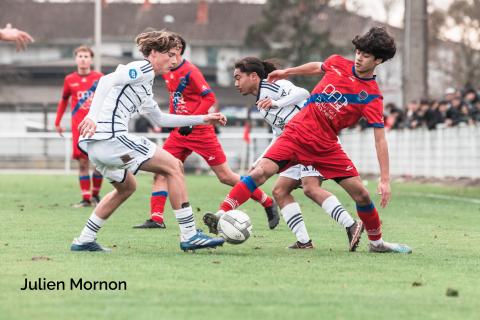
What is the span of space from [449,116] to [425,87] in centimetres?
822

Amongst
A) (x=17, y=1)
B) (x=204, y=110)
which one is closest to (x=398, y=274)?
(x=204, y=110)

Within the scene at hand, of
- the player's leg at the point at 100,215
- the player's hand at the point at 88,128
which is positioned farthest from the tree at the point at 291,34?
the player's hand at the point at 88,128

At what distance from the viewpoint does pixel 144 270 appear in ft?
28.2

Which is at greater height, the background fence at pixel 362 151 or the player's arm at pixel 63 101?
the player's arm at pixel 63 101

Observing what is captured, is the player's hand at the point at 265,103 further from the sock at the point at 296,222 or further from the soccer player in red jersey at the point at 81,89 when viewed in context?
the soccer player in red jersey at the point at 81,89

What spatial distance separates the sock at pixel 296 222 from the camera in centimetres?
1092

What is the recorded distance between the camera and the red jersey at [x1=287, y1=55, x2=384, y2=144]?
10023 mm

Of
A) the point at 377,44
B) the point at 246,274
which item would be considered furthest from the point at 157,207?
the point at 246,274

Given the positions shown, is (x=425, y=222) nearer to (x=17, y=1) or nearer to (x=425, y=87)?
(x=425, y=87)

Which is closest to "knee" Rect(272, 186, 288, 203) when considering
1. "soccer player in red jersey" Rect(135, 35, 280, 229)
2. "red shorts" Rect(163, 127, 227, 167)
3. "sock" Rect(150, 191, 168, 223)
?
"soccer player in red jersey" Rect(135, 35, 280, 229)

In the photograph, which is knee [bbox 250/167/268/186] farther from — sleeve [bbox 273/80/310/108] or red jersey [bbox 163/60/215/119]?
red jersey [bbox 163/60/215/119]

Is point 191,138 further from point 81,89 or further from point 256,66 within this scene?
point 81,89

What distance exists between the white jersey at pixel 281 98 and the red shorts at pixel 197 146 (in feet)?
8.10

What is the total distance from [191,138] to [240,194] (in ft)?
14.1
